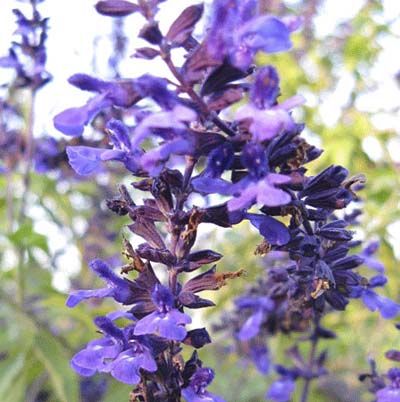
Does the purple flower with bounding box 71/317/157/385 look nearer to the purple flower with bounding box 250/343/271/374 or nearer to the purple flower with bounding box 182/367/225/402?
the purple flower with bounding box 182/367/225/402

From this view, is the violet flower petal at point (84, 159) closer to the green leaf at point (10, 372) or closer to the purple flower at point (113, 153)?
the purple flower at point (113, 153)

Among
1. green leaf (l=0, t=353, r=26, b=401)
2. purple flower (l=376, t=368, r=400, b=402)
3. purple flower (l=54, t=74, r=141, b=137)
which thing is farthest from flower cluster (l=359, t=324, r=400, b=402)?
green leaf (l=0, t=353, r=26, b=401)

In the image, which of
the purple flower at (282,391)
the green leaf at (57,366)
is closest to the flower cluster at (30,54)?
the green leaf at (57,366)

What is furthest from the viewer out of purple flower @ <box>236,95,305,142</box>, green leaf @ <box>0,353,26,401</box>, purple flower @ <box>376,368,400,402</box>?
green leaf @ <box>0,353,26,401</box>

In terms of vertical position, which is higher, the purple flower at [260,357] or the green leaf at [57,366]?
the green leaf at [57,366]

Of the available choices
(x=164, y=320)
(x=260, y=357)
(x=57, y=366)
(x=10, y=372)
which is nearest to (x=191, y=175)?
(x=164, y=320)

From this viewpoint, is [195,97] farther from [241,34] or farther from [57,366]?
[57,366]
